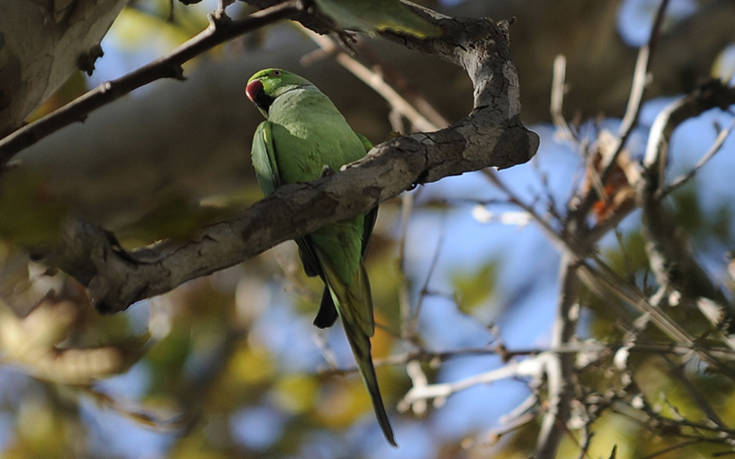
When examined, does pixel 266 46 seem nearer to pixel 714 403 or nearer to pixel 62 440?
pixel 62 440

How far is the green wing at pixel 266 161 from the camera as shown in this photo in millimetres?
1729

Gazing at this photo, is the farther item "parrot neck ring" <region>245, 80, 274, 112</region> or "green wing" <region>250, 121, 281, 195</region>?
"parrot neck ring" <region>245, 80, 274, 112</region>

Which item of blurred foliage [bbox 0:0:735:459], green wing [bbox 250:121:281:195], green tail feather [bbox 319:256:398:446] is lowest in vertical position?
blurred foliage [bbox 0:0:735:459]

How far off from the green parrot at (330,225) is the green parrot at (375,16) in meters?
0.92

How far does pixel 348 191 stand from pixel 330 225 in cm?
65

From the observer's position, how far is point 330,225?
64.0 inches

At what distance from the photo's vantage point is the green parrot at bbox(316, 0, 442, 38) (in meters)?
0.70

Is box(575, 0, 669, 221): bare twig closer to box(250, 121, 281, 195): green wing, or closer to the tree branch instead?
the tree branch

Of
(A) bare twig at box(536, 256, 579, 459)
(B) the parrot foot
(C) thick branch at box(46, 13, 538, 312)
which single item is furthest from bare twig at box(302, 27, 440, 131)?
(B) the parrot foot

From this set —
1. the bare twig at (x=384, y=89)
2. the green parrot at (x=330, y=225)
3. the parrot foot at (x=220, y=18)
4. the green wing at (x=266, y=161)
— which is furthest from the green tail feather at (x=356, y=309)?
the parrot foot at (x=220, y=18)

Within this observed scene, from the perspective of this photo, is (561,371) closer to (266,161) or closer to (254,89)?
(266,161)

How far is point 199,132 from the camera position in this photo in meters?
3.51

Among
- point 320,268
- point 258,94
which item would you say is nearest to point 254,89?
point 258,94

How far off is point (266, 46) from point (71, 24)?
271cm
